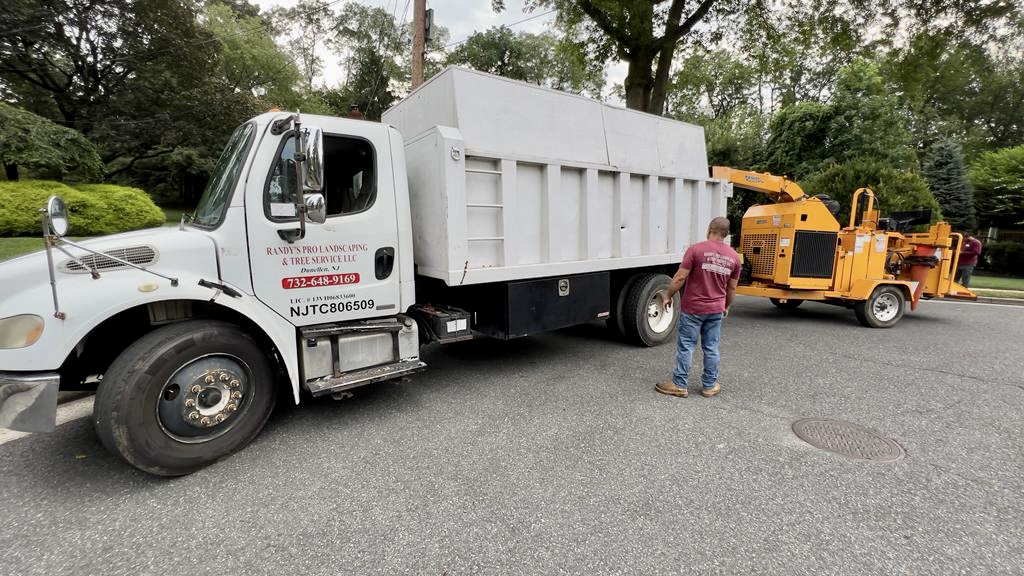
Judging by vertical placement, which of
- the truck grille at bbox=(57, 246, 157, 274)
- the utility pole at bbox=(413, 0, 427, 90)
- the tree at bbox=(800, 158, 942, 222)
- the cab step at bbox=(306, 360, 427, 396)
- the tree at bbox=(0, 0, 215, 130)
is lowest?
the cab step at bbox=(306, 360, 427, 396)

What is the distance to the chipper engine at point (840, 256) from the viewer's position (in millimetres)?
7238

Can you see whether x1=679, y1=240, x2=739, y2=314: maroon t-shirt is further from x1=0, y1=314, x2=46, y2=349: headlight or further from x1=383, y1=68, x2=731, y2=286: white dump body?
x1=0, y1=314, x2=46, y2=349: headlight

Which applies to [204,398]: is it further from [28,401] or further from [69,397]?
[69,397]

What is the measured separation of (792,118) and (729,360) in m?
16.3

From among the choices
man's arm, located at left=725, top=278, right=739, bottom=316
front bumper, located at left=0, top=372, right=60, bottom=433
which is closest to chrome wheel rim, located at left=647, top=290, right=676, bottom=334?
man's arm, located at left=725, top=278, right=739, bottom=316

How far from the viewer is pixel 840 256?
7352 mm

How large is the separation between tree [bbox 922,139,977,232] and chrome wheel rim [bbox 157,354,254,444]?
23403 mm

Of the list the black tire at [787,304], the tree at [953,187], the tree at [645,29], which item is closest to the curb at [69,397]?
the black tire at [787,304]

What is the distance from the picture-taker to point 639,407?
4.00m

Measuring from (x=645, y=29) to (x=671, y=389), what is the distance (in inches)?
402

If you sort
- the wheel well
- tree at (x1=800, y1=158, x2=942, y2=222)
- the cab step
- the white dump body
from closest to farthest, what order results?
1. the wheel well
2. the cab step
3. the white dump body
4. tree at (x1=800, y1=158, x2=942, y2=222)

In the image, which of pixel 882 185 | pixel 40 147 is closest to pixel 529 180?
pixel 882 185

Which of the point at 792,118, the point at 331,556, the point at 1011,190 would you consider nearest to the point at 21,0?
the point at 331,556

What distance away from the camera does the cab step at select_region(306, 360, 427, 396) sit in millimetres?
3363
